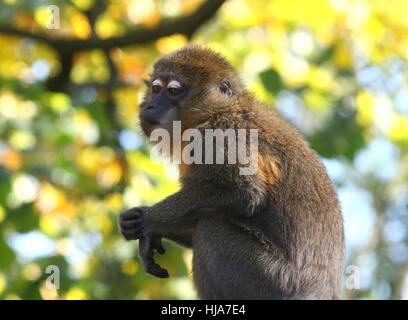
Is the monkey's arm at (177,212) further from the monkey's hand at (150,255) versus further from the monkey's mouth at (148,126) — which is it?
the monkey's mouth at (148,126)

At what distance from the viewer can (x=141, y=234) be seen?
20.9 feet

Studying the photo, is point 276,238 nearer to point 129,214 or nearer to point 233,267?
point 233,267

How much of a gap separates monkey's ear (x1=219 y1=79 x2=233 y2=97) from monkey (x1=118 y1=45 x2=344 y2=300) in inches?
9.5

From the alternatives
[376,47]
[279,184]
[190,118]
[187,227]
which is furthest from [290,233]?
[376,47]

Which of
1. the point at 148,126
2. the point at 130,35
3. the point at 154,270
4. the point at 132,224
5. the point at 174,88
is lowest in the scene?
the point at 154,270

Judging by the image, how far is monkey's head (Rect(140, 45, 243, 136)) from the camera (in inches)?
276

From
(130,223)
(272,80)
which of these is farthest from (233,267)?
(272,80)

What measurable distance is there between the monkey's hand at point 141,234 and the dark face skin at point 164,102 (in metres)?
0.97

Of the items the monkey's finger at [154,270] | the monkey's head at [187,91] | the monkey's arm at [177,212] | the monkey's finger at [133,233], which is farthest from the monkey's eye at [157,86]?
the monkey's finger at [154,270]

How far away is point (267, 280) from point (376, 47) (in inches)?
324

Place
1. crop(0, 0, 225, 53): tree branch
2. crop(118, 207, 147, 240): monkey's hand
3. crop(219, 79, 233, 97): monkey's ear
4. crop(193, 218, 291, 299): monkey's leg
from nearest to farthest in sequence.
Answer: crop(193, 218, 291, 299): monkey's leg < crop(118, 207, 147, 240): monkey's hand < crop(219, 79, 233, 97): monkey's ear < crop(0, 0, 225, 53): tree branch

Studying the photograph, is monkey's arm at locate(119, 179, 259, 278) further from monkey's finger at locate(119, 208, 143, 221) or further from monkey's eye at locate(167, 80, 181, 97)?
monkey's eye at locate(167, 80, 181, 97)

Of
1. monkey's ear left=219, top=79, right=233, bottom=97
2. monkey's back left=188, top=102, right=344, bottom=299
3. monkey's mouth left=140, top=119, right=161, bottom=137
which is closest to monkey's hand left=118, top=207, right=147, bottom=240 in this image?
monkey's back left=188, top=102, right=344, bottom=299

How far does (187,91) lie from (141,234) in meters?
1.44
